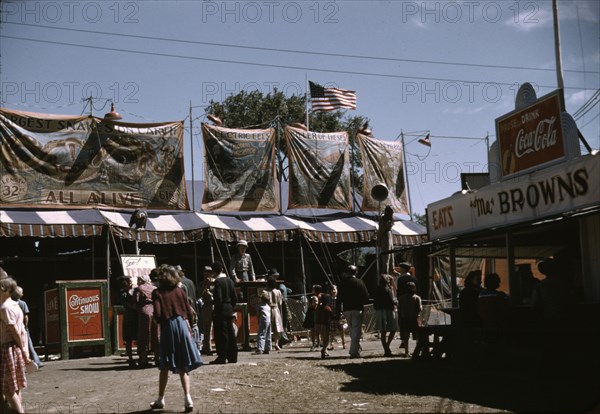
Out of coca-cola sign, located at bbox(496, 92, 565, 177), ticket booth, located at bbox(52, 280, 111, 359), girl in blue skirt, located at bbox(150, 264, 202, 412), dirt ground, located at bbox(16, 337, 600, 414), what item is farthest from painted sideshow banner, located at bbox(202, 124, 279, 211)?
girl in blue skirt, located at bbox(150, 264, 202, 412)

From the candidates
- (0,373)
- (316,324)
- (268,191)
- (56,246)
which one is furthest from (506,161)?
(56,246)

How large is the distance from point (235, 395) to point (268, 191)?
52.0ft

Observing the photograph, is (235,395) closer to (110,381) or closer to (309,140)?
(110,381)

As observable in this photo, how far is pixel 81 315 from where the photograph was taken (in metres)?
16.1

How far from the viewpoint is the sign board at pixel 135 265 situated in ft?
59.0

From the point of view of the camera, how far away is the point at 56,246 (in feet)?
75.8

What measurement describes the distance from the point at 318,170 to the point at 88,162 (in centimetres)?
815

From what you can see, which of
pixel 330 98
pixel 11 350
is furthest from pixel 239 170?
pixel 11 350

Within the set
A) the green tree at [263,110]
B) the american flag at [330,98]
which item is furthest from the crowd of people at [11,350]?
the green tree at [263,110]

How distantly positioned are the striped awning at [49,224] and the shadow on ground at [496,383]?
9.64 m

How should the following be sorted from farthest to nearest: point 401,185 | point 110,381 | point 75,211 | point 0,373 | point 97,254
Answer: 1. point 401,185
2. point 97,254
3. point 75,211
4. point 110,381
5. point 0,373

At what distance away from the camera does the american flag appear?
28.9m

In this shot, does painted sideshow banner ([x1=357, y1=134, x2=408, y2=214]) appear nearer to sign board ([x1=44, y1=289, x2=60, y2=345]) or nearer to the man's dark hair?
sign board ([x1=44, y1=289, x2=60, y2=345])

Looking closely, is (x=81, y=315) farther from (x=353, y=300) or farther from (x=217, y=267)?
(x=353, y=300)
